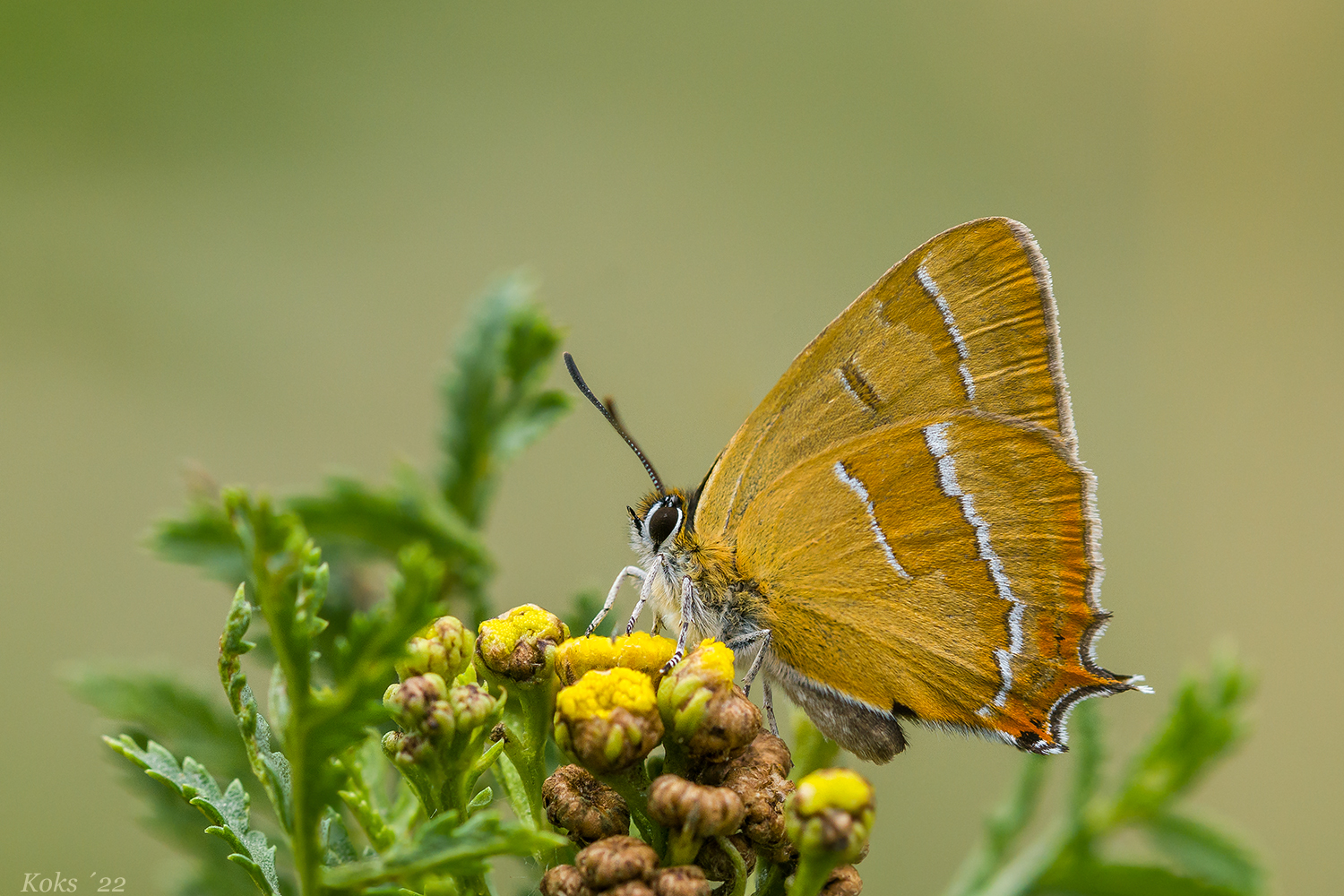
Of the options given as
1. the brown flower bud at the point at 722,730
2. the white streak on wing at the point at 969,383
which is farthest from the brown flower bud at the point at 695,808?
the white streak on wing at the point at 969,383

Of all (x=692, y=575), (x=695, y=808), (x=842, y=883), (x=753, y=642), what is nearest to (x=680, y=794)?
(x=695, y=808)

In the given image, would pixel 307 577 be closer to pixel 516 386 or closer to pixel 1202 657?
pixel 516 386

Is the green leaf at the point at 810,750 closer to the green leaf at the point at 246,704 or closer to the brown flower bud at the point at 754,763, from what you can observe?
the brown flower bud at the point at 754,763

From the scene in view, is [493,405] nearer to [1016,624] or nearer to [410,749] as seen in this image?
[410,749]

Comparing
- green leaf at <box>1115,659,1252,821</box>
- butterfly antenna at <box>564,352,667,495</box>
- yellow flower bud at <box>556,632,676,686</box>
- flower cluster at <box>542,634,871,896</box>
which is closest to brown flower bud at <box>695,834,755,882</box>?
flower cluster at <box>542,634,871,896</box>

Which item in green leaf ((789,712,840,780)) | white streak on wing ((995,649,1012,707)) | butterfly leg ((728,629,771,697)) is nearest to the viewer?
green leaf ((789,712,840,780))

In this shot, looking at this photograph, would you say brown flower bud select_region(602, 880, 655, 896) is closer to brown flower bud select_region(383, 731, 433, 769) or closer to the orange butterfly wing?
brown flower bud select_region(383, 731, 433, 769)
